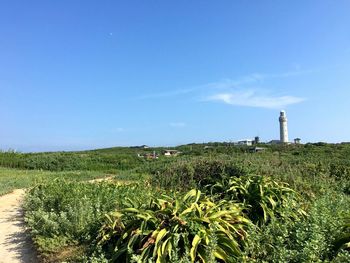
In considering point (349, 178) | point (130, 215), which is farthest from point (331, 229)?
point (349, 178)

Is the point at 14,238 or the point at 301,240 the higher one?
the point at 301,240

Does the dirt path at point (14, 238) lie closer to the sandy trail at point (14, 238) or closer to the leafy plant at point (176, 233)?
the sandy trail at point (14, 238)

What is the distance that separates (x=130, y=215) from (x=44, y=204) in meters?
3.03

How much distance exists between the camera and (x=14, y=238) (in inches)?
267

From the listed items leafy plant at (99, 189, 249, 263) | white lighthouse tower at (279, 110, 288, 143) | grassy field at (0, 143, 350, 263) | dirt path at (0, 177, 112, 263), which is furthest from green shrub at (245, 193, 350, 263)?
white lighthouse tower at (279, 110, 288, 143)

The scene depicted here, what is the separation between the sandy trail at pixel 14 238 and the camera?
19.2 feet

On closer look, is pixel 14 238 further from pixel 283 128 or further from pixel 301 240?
pixel 283 128

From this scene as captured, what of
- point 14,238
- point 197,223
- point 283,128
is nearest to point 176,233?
point 197,223

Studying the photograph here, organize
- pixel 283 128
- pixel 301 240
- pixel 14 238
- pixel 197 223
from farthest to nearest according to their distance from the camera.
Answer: pixel 283 128, pixel 14 238, pixel 197 223, pixel 301 240

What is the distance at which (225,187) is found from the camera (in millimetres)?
6613

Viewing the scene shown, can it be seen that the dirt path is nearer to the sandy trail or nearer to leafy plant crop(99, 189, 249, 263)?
the sandy trail

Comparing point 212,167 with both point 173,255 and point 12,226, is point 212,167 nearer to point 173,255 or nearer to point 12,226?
point 12,226

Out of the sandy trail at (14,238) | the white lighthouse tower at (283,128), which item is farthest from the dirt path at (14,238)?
the white lighthouse tower at (283,128)

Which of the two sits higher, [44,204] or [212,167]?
[212,167]
